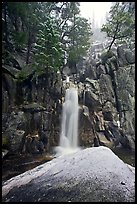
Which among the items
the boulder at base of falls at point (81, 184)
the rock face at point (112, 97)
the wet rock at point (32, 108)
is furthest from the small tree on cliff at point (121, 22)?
the boulder at base of falls at point (81, 184)

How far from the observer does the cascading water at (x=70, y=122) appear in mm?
14910

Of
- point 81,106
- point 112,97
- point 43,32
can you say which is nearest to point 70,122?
point 81,106

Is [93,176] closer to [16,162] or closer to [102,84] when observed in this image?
[16,162]

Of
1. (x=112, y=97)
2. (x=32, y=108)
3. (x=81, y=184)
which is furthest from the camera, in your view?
(x=112, y=97)

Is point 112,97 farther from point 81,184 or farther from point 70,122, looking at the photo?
point 81,184

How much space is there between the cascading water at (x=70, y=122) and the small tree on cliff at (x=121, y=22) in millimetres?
6449

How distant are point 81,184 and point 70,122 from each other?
11149mm

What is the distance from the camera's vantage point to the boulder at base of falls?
421cm

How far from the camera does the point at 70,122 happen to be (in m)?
15.8

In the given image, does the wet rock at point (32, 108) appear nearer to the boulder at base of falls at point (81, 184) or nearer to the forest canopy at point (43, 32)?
the forest canopy at point (43, 32)

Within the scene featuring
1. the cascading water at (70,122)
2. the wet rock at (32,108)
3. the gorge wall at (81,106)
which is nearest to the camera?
the gorge wall at (81,106)

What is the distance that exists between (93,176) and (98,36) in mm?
54105

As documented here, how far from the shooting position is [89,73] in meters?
19.1

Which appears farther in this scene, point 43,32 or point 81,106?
point 81,106
